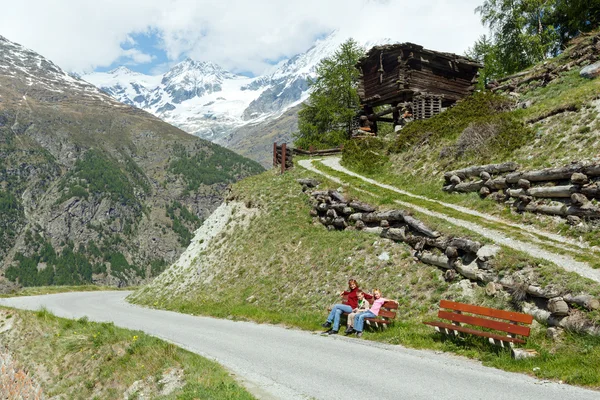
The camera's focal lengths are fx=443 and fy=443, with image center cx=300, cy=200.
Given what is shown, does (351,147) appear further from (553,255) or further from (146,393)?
(146,393)

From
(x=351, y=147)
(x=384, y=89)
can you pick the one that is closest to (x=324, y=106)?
(x=384, y=89)

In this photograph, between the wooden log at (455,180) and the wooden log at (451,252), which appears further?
the wooden log at (455,180)

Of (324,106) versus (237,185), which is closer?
(237,185)

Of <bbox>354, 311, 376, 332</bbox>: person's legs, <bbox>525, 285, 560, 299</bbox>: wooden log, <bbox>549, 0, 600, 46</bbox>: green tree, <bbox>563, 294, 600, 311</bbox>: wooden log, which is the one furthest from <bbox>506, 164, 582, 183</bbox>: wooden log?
<bbox>549, 0, 600, 46</bbox>: green tree

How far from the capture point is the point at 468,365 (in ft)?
32.6

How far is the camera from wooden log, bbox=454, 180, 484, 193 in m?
19.5

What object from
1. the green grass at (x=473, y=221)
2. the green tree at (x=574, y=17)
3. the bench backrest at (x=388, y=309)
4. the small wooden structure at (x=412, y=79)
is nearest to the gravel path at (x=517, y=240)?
the green grass at (x=473, y=221)

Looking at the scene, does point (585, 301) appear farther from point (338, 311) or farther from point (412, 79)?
point (412, 79)

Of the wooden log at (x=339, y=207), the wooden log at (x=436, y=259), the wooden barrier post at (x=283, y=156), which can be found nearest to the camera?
the wooden log at (x=436, y=259)

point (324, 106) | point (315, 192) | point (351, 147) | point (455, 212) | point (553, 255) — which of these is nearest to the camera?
point (553, 255)

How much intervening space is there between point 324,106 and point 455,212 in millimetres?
34151

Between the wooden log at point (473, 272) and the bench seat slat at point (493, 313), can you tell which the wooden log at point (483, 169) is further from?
the bench seat slat at point (493, 313)

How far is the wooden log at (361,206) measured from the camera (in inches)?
809

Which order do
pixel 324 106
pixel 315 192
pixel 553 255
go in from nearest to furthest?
1. pixel 553 255
2. pixel 315 192
3. pixel 324 106
